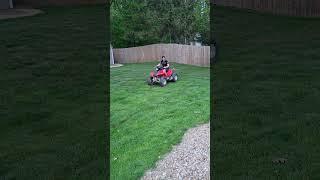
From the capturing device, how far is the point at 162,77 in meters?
8.35

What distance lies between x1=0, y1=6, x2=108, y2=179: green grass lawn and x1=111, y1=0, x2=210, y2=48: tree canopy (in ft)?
6.29

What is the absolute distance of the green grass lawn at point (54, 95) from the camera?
5.41 m

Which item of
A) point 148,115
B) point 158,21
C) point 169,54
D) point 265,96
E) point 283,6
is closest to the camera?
point 148,115

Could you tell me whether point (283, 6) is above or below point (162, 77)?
above

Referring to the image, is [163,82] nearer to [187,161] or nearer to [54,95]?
[54,95]

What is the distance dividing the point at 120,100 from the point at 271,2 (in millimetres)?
4631

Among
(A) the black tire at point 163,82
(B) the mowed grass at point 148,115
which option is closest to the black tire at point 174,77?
(B) the mowed grass at point 148,115

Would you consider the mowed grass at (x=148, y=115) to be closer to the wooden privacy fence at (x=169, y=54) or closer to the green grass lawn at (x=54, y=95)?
the green grass lawn at (x=54, y=95)

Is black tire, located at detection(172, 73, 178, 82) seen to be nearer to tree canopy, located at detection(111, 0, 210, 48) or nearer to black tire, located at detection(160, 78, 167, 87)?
black tire, located at detection(160, 78, 167, 87)

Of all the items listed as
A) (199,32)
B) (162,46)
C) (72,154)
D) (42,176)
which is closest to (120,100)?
(72,154)

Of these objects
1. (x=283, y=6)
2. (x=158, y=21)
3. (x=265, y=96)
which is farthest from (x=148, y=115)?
(x=158, y=21)

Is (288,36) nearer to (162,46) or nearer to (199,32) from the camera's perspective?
(162,46)

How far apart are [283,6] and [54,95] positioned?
17.9 ft

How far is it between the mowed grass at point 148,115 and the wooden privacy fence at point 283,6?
6.71ft
